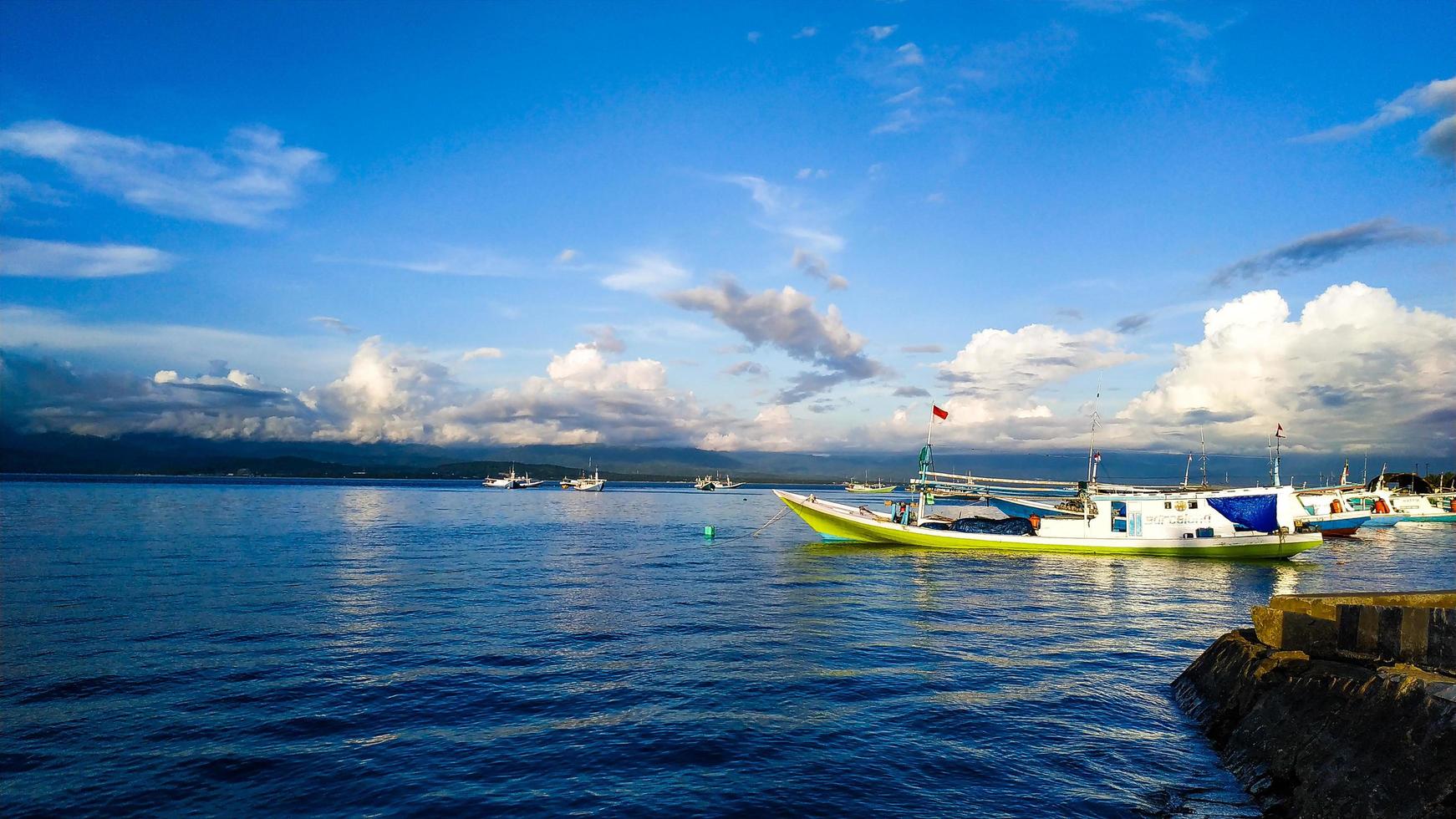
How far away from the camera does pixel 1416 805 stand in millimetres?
9000

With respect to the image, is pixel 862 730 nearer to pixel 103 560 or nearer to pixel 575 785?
pixel 575 785

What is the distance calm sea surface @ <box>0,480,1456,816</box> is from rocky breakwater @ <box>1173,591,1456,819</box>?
3.25ft

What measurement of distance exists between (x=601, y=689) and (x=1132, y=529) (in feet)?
162

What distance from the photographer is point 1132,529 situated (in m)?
54.6

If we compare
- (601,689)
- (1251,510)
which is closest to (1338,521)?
(1251,510)

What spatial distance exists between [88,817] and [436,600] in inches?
816

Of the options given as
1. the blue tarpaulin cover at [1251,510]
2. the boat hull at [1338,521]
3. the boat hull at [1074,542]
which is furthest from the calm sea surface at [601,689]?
the boat hull at [1338,521]

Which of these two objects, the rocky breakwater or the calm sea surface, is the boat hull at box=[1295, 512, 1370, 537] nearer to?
the calm sea surface

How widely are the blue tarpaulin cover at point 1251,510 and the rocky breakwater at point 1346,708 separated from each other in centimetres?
4513

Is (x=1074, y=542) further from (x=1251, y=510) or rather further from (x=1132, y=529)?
(x=1251, y=510)

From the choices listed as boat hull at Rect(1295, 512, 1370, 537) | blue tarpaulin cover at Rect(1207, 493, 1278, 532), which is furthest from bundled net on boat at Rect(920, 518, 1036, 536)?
boat hull at Rect(1295, 512, 1370, 537)

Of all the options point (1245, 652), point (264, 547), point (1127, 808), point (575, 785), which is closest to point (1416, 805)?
point (1127, 808)

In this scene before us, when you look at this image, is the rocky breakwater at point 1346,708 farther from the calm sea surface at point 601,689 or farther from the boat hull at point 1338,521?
the boat hull at point 1338,521

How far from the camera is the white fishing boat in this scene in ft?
172
